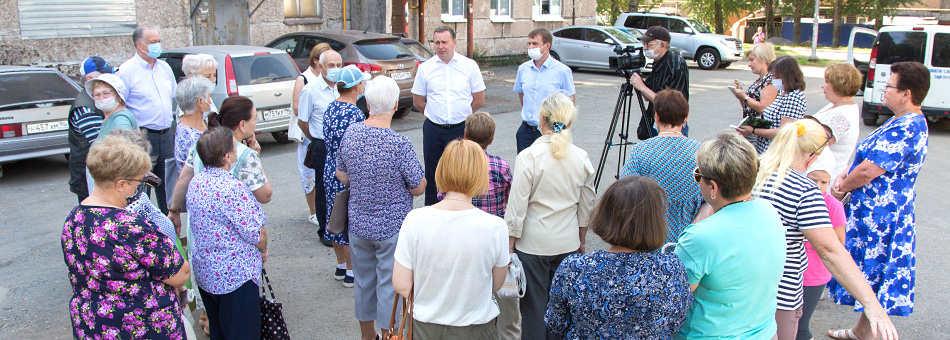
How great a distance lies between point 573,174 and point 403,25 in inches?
571

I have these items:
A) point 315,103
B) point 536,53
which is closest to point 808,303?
point 536,53

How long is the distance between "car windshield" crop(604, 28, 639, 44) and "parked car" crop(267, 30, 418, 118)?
8843 mm

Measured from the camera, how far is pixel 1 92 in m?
7.14

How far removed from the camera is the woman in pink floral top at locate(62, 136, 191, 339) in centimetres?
257

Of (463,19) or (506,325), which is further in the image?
(463,19)

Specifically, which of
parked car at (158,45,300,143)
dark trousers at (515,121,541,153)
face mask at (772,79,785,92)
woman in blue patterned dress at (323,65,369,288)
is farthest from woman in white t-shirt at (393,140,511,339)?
parked car at (158,45,300,143)

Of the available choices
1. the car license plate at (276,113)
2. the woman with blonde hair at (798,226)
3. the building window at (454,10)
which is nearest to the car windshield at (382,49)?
the car license plate at (276,113)

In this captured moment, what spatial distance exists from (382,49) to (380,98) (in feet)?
25.1

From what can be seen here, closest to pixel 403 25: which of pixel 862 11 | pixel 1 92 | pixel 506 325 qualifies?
pixel 1 92

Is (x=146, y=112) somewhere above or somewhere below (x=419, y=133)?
above

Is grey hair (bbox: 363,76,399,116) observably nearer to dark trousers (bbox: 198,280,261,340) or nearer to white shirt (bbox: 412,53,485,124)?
dark trousers (bbox: 198,280,261,340)

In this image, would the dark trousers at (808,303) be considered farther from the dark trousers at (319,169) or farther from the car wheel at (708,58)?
the car wheel at (708,58)

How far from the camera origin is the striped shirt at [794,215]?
2637mm

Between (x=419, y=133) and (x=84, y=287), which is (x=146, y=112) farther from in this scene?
(x=419, y=133)
